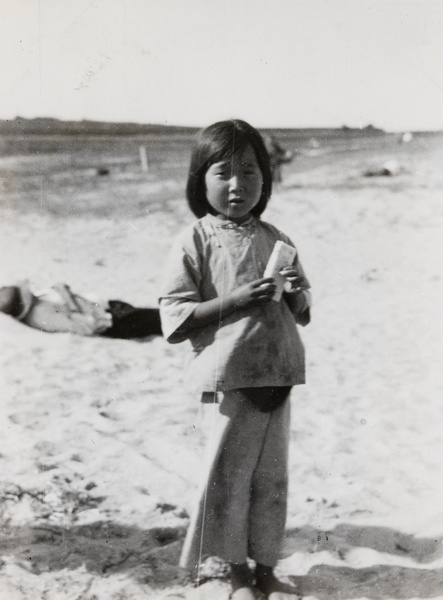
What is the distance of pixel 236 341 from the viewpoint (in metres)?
2.12

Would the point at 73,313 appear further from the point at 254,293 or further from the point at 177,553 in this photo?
the point at 254,293

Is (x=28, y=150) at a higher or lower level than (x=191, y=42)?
lower

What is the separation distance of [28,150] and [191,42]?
877 mm

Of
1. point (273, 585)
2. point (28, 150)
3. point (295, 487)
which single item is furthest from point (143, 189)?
point (273, 585)

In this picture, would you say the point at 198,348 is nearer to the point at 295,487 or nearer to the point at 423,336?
the point at 295,487

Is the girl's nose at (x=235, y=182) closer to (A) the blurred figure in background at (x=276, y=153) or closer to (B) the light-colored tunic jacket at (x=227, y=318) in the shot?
(B) the light-colored tunic jacket at (x=227, y=318)

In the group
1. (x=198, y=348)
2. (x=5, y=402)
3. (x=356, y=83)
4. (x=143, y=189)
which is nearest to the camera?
(x=198, y=348)

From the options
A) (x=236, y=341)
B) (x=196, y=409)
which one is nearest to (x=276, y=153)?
(x=196, y=409)

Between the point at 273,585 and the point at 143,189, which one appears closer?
the point at 273,585

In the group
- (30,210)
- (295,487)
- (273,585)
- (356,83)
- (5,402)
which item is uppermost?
(356,83)

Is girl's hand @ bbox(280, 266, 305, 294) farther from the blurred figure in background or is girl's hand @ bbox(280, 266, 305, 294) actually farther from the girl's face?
the blurred figure in background

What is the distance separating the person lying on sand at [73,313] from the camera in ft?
11.5

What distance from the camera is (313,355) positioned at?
3.57 meters

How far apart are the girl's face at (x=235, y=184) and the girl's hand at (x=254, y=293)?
0.22m
